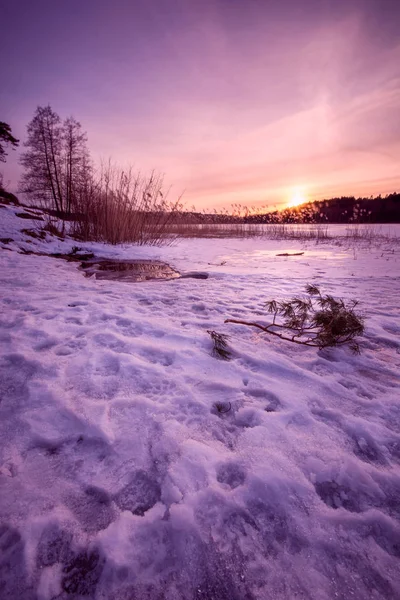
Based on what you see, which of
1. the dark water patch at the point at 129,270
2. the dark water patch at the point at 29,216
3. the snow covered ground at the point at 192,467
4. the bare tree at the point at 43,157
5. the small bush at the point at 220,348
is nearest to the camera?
the snow covered ground at the point at 192,467

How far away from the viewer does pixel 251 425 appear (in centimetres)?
109

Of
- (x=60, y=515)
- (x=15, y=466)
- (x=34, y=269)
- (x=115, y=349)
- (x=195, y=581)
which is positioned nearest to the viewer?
(x=195, y=581)

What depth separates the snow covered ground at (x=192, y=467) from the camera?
630mm

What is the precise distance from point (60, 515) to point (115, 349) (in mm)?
932

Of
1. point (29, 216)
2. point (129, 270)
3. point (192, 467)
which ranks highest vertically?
point (29, 216)

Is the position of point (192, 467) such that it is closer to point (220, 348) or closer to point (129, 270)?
point (220, 348)

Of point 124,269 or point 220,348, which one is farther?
point 124,269

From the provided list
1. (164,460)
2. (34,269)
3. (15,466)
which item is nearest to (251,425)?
(164,460)

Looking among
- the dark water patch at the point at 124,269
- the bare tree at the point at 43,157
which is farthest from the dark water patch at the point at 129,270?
the bare tree at the point at 43,157

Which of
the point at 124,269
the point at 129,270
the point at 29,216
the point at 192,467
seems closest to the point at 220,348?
the point at 192,467

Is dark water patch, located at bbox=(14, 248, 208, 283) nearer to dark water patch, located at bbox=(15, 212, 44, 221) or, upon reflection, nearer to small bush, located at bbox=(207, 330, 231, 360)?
small bush, located at bbox=(207, 330, 231, 360)

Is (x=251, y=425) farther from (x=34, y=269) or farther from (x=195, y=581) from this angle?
(x=34, y=269)

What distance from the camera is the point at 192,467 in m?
Result: 0.89

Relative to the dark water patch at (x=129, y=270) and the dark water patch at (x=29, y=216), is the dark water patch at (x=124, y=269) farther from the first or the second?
the dark water patch at (x=29, y=216)
